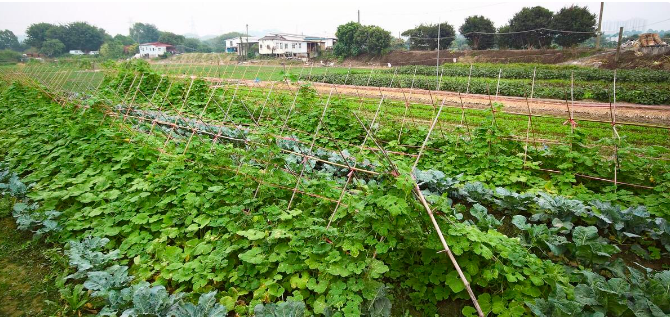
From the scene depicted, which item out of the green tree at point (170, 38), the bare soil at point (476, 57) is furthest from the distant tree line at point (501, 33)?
the green tree at point (170, 38)

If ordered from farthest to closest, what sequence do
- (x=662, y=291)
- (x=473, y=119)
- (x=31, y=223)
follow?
(x=473, y=119) < (x=31, y=223) < (x=662, y=291)

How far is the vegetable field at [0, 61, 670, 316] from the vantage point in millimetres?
3273

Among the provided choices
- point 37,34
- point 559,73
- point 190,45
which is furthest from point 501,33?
point 37,34

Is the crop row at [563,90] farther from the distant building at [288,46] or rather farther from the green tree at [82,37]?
the green tree at [82,37]

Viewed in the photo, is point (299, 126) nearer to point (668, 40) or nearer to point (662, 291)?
point (662, 291)

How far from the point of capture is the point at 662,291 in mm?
3119

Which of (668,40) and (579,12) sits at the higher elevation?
(579,12)

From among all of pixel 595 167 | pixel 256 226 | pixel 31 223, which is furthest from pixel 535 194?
pixel 31 223

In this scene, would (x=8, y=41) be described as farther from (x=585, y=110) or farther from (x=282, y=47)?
(x=585, y=110)

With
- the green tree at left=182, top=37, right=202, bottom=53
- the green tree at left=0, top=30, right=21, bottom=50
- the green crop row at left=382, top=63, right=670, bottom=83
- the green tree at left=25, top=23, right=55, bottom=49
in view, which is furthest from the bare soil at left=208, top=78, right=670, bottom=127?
the green tree at left=0, top=30, right=21, bottom=50

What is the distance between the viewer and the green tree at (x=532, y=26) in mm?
35438

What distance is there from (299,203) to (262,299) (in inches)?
55.6

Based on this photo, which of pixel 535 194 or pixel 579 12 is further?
pixel 579 12

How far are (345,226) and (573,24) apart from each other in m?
41.8
